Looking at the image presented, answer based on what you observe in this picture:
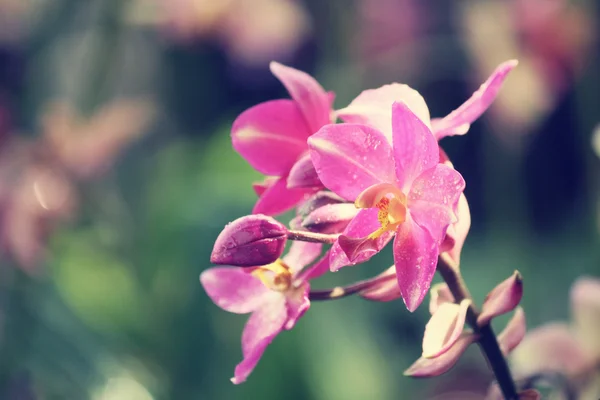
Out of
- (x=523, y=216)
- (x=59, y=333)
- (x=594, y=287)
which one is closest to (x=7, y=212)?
(x=59, y=333)

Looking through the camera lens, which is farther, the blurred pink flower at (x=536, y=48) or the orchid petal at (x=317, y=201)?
the blurred pink flower at (x=536, y=48)

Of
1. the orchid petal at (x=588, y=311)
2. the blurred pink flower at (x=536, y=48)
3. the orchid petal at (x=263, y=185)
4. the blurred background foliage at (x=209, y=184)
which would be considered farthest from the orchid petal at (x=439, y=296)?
the blurred pink flower at (x=536, y=48)

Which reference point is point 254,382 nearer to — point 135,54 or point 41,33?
point 41,33

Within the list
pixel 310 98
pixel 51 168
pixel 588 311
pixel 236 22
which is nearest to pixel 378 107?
pixel 310 98

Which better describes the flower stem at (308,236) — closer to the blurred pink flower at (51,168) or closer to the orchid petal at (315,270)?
the orchid petal at (315,270)

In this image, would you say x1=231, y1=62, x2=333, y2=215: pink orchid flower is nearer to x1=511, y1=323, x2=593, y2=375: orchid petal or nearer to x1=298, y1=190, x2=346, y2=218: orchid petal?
x1=298, y1=190, x2=346, y2=218: orchid petal
